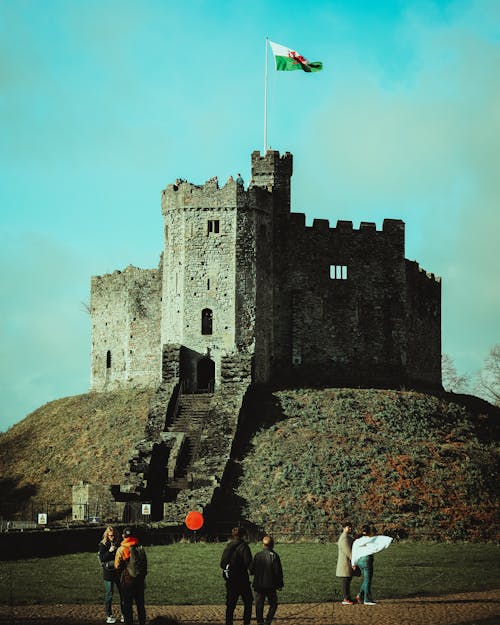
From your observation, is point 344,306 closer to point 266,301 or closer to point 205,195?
point 266,301

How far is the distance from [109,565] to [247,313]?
33519 millimetres

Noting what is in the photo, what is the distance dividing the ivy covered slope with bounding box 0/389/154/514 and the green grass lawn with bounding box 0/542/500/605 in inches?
626

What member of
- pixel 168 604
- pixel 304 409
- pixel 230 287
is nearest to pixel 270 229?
pixel 230 287

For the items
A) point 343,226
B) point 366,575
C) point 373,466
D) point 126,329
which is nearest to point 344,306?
point 343,226

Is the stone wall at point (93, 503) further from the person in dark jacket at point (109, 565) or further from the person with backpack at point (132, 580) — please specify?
the person with backpack at point (132, 580)

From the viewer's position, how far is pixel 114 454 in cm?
5844

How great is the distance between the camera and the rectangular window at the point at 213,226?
59.2m

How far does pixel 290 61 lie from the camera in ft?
196

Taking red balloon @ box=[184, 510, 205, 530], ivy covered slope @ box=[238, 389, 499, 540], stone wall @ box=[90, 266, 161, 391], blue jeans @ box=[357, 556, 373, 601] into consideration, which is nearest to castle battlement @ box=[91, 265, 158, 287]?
stone wall @ box=[90, 266, 161, 391]

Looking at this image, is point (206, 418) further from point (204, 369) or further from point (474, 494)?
point (474, 494)

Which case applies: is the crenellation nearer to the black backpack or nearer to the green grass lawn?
the green grass lawn

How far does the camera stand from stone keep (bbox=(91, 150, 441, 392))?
58.5 meters

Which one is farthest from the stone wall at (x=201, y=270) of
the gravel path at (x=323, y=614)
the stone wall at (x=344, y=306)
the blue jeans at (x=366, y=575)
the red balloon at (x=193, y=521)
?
the gravel path at (x=323, y=614)

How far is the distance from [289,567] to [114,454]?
79.3 feet
